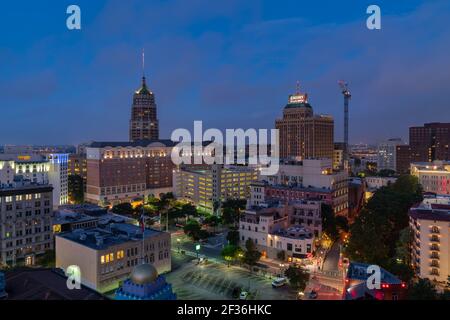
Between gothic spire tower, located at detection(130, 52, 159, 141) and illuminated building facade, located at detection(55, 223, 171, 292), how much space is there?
86.7 metres

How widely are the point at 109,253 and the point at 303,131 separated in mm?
97095

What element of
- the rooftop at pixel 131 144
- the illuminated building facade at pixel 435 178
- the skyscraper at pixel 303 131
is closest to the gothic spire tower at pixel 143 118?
the rooftop at pixel 131 144

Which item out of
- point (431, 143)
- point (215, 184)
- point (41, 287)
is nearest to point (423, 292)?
point (41, 287)

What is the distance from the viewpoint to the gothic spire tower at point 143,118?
4921 inches

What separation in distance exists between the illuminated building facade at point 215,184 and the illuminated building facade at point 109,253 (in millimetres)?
39622

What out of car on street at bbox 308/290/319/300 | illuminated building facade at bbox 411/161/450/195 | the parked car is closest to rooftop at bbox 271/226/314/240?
the parked car

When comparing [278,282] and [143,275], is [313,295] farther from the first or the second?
[143,275]

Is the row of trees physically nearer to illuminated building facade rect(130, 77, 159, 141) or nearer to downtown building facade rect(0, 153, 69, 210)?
downtown building facade rect(0, 153, 69, 210)

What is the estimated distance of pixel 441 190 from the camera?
84.8 m

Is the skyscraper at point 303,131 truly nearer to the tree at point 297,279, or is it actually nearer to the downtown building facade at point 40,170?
the downtown building facade at point 40,170

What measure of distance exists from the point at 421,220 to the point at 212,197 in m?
50.8

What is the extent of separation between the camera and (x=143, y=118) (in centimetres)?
12544
